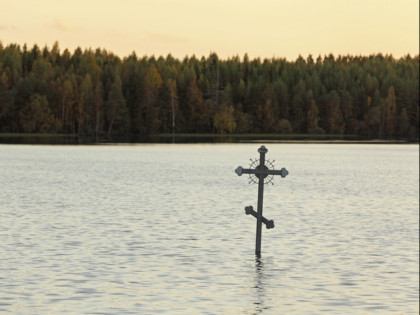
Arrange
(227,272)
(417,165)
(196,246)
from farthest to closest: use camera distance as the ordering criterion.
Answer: (417,165), (196,246), (227,272)

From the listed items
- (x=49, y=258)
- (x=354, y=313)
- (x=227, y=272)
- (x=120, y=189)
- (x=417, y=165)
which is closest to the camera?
(x=354, y=313)

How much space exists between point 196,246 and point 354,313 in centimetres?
1160

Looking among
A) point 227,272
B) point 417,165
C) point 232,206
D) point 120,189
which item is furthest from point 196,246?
point 417,165

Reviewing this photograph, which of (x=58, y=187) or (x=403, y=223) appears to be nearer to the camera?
(x=403, y=223)

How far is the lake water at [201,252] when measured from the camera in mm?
21281

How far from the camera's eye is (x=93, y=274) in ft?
80.6

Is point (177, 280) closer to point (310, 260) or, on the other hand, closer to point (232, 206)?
point (310, 260)

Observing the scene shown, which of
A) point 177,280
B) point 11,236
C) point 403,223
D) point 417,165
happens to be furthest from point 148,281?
point 417,165

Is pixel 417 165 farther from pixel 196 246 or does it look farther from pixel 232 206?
pixel 196 246

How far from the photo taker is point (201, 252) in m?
29.5

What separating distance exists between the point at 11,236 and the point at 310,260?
11.6 metres

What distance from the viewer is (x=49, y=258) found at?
89.6ft

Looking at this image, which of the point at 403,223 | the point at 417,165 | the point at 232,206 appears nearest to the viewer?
the point at 403,223

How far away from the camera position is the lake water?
2128 centimetres
